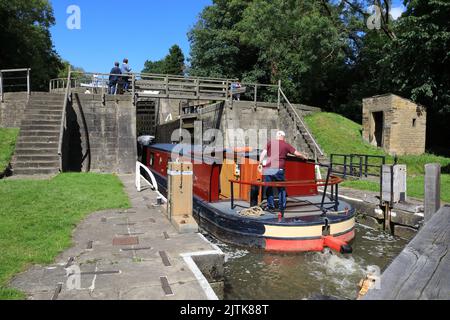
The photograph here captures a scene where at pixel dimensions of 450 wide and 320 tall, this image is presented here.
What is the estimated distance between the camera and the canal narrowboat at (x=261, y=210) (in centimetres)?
706

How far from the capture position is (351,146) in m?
19.1

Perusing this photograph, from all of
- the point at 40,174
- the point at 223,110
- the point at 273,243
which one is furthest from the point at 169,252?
the point at 223,110

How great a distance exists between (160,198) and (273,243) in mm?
2998

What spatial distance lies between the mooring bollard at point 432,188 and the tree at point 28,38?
32.4m

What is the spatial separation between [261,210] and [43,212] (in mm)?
4058

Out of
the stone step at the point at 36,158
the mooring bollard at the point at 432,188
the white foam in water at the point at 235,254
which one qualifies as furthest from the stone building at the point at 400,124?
the stone step at the point at 36,158

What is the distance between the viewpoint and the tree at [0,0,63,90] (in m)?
31.0

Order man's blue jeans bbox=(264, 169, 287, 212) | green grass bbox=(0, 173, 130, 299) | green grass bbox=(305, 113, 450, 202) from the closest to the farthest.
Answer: green grass bbox=(0, 173, 130, 299), man's blue jeans bbox=(264, 169, 287, 212), green grass bbox=(305, 113, 450, 202)

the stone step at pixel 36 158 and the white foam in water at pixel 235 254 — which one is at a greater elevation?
the stone step at pixel 36 158

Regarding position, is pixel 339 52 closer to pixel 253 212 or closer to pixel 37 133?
pixel 37 133

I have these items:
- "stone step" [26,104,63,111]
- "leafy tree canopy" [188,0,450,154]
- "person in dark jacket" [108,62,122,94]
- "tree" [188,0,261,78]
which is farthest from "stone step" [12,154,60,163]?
"tree" [188,0,261,78]

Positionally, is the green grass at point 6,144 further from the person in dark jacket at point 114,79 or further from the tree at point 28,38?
Result: the tree at point 28,38

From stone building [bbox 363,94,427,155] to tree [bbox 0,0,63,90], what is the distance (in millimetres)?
27467

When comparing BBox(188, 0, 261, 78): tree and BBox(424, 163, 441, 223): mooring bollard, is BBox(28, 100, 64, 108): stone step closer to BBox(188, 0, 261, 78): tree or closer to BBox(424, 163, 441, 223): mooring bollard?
BBox(424, 163, 441, 223): mooring bollard
